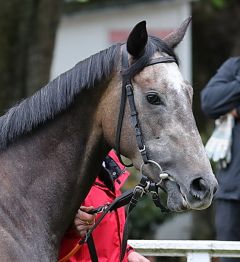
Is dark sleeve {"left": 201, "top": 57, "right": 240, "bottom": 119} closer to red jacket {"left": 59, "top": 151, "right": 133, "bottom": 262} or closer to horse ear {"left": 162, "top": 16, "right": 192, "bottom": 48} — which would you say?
red jacket {"left": 59, "top": 151, "right": 133, "bottom": 262}

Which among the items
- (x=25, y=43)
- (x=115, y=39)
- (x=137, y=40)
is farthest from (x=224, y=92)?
(x=115, y=39)

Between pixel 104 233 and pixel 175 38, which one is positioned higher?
pixel 175 38

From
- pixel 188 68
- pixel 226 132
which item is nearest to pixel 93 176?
pixel 226 132

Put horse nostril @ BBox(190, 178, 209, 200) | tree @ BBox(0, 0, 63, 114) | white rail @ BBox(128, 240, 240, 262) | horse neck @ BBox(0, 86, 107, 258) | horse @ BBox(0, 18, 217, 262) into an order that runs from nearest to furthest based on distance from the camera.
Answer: horse nostril @ BBox(190, 178, 209, 200), horse @ BBox(0, 18, 217, 262), horse neck @ BBox(0, 86, 107, 258), white rail @ BBox(128, 240, 240, 262), tree @ BBox(0, 0, 63, 114)

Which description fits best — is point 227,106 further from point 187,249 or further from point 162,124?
point 162,124

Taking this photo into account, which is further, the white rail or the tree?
the tree

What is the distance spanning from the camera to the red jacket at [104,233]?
438cm

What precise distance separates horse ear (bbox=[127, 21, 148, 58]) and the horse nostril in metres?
0.69

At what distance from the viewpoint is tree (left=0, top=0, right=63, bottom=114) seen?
823 centimetres

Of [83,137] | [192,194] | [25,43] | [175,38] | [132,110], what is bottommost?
[25,43]

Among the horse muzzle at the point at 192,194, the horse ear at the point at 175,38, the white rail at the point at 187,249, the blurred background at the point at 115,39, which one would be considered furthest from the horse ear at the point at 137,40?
the blurred background at the point at 115,39

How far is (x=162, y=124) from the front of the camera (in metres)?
4.02

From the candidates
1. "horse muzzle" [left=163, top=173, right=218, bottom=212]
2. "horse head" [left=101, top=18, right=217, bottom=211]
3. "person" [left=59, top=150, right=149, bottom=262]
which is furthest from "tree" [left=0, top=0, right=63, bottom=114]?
"horse muzzle" [left=163, top=173, right=218, bottom=212]

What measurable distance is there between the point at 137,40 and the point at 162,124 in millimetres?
424
